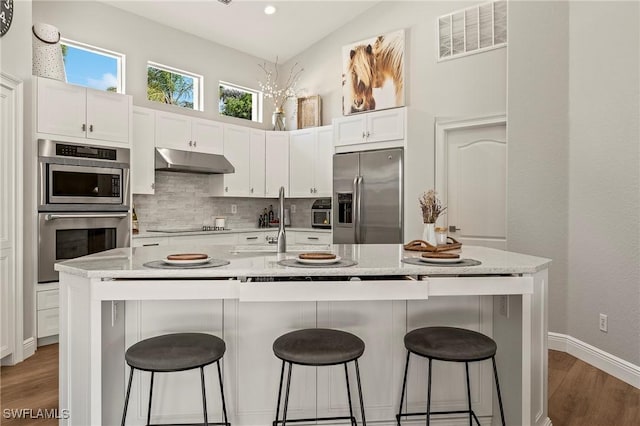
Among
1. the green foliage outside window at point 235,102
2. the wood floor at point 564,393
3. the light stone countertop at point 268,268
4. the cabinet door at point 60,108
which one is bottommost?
the wood floor at point 564,393

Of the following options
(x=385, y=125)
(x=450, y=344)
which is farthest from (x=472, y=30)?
(x=450, y=344)

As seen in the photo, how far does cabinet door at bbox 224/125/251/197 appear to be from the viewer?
5.17 meters

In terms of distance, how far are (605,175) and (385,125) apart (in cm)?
222

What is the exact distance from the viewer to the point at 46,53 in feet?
11.6

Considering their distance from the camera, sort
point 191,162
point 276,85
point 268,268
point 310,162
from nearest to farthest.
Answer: point 268,268
point 191,162
point 310,162
point 276,85

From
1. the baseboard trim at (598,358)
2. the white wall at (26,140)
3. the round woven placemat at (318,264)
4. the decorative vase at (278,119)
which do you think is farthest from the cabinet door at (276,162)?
the round woven placemat at (318,264)

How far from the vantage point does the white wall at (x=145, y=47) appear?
4090mm

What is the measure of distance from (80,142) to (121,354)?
95.0 inches

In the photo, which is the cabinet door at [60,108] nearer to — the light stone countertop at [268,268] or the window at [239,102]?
the light stone countertop at [268,268]

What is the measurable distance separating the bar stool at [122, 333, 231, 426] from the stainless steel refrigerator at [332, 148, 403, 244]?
10.1 feet

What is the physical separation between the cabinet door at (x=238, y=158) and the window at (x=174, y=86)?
56 centimetres

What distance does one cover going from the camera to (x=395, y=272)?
178 cm

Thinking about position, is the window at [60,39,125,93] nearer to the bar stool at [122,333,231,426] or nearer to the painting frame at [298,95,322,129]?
the painting frame at [298,95,322,129]

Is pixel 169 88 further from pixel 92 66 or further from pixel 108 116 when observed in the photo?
pixel 108 116
